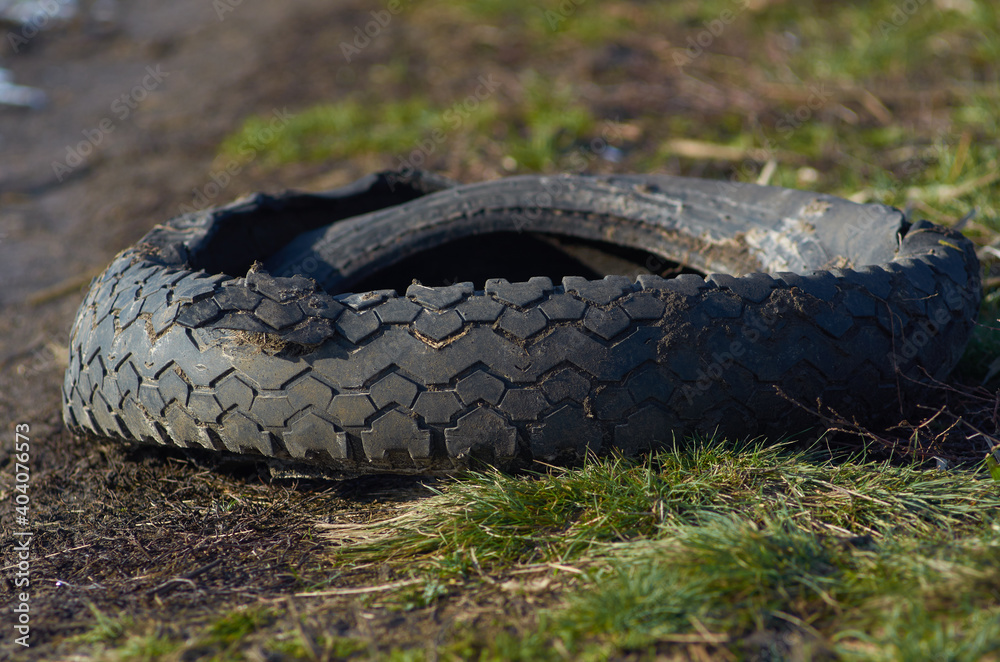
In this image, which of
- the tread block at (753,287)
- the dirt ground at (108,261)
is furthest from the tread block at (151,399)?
the tread block at (753,287)

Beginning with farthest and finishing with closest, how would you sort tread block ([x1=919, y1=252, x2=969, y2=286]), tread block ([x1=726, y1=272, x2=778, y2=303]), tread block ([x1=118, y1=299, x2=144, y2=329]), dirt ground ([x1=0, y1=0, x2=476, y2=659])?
1. tread block ([x1=919, y1=252, x2=969, y2=286])
2. tread block ([x1=118, y1=299, x2=144, y2=329])
3. tread block ([x1=726, y1=272, x2=778, y2=303])
4. dirt ground ([x1=0, y1=0, x2=476, y2=659])

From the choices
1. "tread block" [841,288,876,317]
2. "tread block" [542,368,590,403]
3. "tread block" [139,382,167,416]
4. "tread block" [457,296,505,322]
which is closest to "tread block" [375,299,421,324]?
"tread block" [457,296,505,322]

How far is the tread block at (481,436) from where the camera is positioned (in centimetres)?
189

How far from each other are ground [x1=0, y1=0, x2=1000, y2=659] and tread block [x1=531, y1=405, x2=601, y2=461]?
31 centimetres

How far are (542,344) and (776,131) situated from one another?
382 centimetres

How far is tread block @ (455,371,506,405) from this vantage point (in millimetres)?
1878

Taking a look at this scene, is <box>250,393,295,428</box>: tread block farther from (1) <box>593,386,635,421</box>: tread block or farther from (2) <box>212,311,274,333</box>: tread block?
(1) <box>593,386,635,421</box>: tread block

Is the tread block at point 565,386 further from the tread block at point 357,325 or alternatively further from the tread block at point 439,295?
the tread block at point 357,325

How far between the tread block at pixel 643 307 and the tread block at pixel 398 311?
503 millimetres

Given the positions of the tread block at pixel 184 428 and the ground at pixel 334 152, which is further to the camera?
the tread block at pixel 184 428

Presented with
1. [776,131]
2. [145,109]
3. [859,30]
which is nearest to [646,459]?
[776,131]

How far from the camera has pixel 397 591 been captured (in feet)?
5.64

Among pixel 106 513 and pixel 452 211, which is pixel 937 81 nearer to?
pixel 452 211

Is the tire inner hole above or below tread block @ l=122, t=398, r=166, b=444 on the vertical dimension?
above
